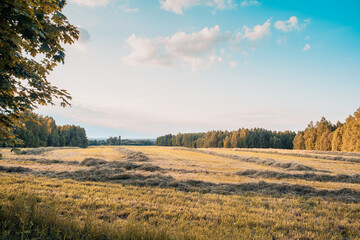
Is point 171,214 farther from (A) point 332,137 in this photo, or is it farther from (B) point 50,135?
(B) point 50,135

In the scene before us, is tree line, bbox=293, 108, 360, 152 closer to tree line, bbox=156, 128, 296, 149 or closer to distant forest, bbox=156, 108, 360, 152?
distant forest, bbox=156, 108, 360, 152

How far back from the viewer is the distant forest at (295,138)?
5253 centimetres

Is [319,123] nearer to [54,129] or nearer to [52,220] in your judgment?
[52,220]

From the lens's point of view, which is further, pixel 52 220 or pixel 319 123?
Result: pixel 319 123

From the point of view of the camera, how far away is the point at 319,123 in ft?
245

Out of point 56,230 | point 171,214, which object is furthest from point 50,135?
point 56,230

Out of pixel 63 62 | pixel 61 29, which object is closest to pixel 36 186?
pixel 63 62

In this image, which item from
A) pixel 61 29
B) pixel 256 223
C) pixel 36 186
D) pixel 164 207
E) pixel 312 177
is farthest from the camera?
pixel 312 177

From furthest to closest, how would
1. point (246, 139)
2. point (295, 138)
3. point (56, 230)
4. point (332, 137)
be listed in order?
point (246, 139) → point (295, 138) → point (332, 137) → point (56, 230)

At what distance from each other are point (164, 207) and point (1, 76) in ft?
20.0

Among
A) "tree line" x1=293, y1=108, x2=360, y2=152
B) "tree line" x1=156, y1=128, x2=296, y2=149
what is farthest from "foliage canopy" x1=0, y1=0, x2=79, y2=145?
"tree line" x1=156, y1=128, x2=296, y2=149

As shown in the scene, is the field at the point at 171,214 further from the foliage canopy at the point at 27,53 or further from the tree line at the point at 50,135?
the tree line at the point at 50,135

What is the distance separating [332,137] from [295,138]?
23468mm

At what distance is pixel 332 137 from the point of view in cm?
6462
